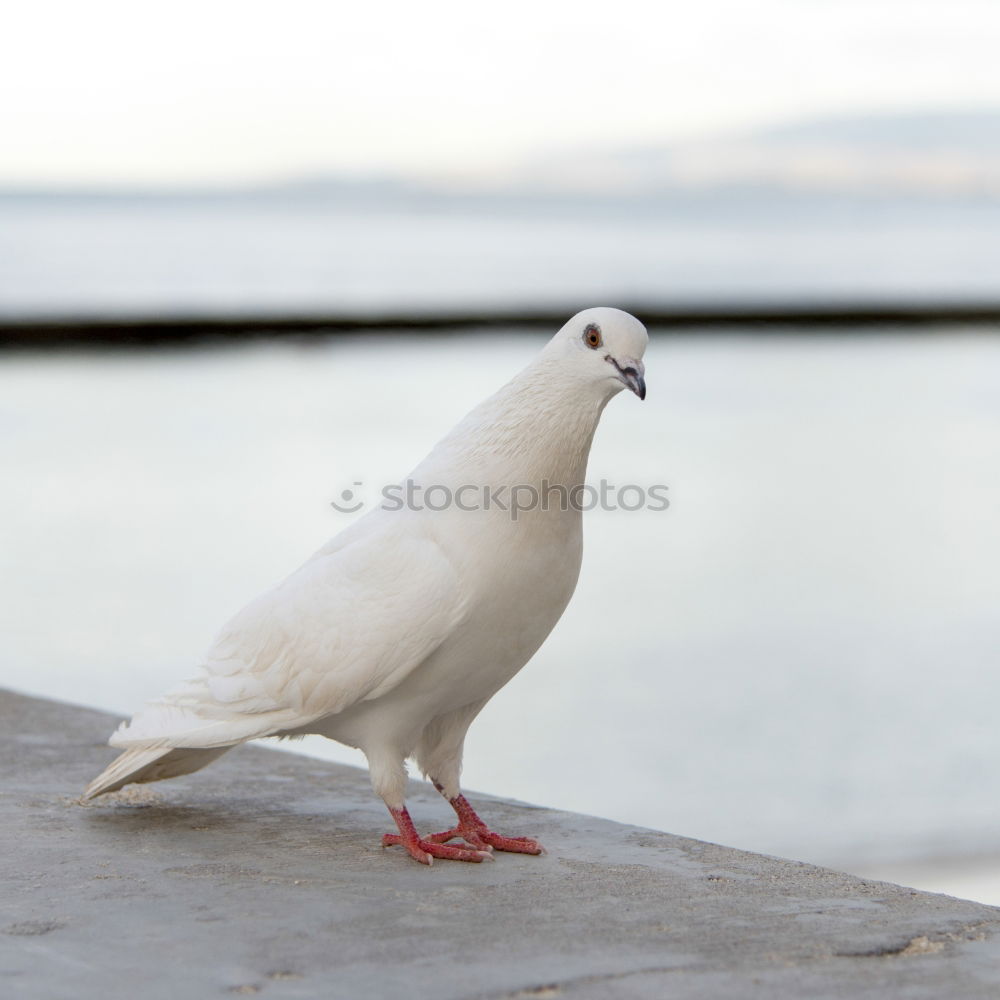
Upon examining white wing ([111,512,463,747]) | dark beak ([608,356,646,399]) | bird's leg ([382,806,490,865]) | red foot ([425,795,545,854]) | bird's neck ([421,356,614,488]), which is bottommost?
bird's leg ([382,806,490,865])

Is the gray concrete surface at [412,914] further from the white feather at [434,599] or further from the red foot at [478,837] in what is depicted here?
the white feather at [434,599]

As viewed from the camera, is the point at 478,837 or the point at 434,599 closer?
the point at 434,599

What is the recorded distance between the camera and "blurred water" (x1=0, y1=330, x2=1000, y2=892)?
271 inches

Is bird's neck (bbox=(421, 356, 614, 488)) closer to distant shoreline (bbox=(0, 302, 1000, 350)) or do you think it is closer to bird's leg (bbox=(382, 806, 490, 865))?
bird's leg (bbox=(382, 806, 490, 865))

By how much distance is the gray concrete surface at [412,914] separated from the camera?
3057 millimetres

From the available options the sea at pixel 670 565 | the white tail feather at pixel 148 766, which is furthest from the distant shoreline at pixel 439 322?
the white tail feather at pixel 148 766

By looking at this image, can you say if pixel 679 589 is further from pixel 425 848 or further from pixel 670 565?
pixel 425 848

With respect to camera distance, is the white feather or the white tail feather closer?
the white feather

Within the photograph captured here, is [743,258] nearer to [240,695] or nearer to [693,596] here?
[693,596]

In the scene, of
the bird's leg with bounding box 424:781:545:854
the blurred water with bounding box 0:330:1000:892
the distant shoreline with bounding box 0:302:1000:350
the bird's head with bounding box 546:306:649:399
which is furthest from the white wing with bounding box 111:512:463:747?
the distant shoreline with bounding box 0:302:1000:350

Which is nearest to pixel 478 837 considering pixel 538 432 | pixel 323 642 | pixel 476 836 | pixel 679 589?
pixel 476 836

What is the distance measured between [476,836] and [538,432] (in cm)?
117

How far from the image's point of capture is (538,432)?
405 centimetres

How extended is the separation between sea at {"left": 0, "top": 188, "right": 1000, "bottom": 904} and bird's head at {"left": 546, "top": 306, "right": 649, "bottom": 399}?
2683mm
